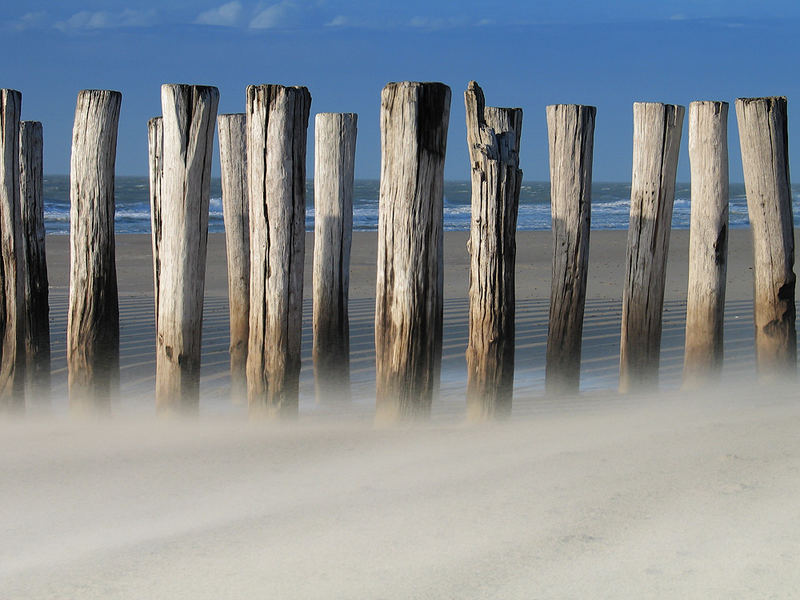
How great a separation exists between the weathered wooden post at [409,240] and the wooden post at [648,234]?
4.33 ft

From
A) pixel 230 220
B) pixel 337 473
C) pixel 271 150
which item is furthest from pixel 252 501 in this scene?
Answer: pixel 230 220

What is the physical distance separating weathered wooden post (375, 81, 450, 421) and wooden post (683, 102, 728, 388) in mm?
1676

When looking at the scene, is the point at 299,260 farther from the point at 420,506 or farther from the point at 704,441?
the point at 704,441

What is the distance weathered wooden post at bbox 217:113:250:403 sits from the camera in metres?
5.23

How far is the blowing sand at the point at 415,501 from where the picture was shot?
2.71m

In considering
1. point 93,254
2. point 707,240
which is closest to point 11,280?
point 93,254

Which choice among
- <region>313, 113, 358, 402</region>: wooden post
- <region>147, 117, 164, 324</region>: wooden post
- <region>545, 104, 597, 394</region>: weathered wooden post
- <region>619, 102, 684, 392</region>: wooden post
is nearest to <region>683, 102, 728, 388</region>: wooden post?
<region>619, 102, 684, 392</region>: wooden post

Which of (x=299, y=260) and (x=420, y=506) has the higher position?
(x=299, y=260)

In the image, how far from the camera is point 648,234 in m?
5.01

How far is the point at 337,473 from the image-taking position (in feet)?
12.1

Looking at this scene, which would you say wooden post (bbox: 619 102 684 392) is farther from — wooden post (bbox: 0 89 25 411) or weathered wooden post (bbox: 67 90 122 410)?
wooden post (bbox: 0 89 25 411)

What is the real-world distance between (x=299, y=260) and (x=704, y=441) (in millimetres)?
1977

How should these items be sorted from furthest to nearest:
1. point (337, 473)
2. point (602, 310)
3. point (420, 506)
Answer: point (602, 310), point (337, 473), point (420, 506)

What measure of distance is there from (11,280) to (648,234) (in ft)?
11.0
